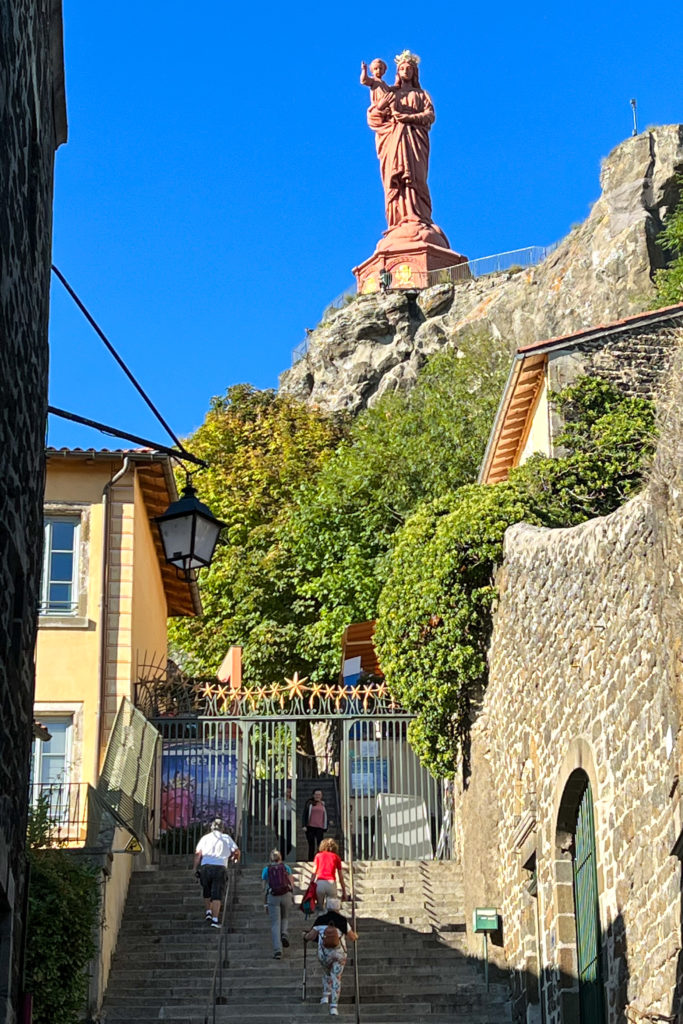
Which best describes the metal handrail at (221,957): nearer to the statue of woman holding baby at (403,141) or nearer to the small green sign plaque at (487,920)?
the small green sign plaque at (487,920)

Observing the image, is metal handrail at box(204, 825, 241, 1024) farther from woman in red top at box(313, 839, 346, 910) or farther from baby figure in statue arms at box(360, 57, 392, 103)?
baby figure in statue arms at box(360, 57, 392, 103)

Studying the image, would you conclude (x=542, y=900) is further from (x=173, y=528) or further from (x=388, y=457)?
(x=388, y=457)

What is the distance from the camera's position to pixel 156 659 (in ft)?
75.1

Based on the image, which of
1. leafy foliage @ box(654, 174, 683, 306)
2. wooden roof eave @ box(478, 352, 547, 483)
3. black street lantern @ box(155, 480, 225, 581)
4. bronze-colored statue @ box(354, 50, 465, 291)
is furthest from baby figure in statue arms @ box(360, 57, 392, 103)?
black street lantern @ box(155, 480, 225, 581)

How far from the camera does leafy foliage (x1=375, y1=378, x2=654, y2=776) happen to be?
57.3ft

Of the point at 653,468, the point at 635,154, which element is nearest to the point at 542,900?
the point at 653,468

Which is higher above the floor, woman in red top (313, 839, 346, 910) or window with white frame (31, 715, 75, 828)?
window with white frame (31, 715, 75, 828)

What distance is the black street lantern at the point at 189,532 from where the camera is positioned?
10320mm

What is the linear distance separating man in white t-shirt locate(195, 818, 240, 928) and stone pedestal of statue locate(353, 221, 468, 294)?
3917cm

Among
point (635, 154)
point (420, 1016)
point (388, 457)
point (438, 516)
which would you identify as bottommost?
point (420, 1016)

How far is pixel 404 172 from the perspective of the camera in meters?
58.5

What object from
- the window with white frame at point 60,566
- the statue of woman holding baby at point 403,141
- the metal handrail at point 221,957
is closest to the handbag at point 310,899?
the metal handrail at point 221,957

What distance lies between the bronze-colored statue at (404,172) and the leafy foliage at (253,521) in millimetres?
15730

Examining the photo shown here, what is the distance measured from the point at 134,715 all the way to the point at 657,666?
996cm
